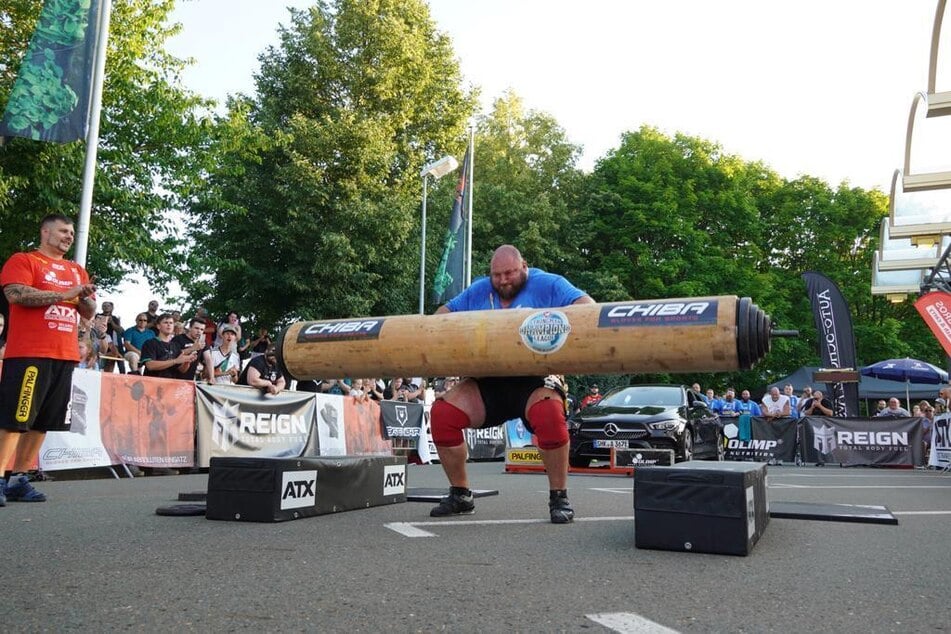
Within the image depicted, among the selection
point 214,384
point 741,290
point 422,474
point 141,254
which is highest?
point 741,290

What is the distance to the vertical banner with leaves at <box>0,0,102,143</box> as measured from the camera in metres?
11.3

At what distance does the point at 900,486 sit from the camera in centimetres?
1009

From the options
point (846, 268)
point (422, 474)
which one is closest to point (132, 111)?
point (422, 474)

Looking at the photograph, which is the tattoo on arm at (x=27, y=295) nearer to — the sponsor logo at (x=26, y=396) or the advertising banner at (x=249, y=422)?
the sponsor logo at (x=26, y=396)

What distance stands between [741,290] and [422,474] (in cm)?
2952

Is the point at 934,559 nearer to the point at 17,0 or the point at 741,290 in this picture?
the point at 17,0

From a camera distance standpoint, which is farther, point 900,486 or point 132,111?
point 132,111

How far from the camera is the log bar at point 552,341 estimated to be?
4.27 meters

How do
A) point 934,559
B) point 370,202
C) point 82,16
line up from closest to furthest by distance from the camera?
point 934,559, point 82,16, point 370,202

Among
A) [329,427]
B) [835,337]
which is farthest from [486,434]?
[835,337]

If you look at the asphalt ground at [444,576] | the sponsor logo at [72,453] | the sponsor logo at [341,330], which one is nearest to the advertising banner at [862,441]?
the asphalt ground at [444,576]

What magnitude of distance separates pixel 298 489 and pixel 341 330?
1038mm

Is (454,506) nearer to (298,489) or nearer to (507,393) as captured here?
(507,393)

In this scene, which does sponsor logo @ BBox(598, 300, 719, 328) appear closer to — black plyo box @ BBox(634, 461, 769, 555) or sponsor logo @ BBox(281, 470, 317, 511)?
black plyo box @ BBox(634, 461, 769, 555)
